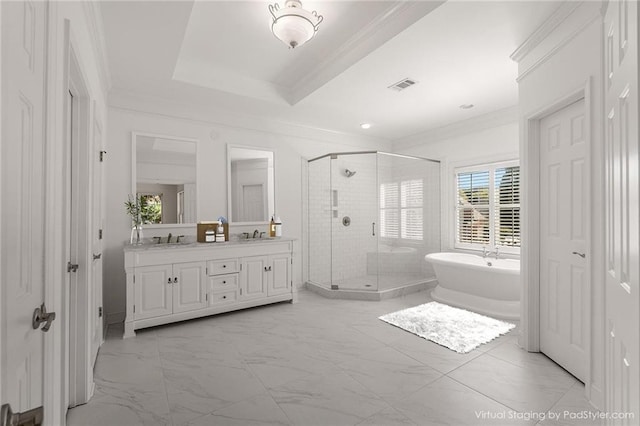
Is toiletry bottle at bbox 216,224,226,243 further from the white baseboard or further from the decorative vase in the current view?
the white baseboard

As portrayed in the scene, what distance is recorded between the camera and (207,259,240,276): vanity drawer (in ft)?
11.4

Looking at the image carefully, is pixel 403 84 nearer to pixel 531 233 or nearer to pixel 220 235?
pixel 531 233

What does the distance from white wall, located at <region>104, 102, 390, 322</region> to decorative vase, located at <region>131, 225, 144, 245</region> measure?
0.10 metres

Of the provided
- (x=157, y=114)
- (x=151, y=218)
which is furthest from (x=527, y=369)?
(x=157, y=114)

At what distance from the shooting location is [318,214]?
4.96 metres

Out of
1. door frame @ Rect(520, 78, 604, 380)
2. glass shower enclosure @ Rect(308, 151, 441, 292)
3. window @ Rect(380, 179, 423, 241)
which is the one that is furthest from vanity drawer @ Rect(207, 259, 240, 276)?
door frame @ Rect(520, 78, 604, 380)

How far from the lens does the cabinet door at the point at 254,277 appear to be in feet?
12.2

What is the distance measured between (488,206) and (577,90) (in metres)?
2.70

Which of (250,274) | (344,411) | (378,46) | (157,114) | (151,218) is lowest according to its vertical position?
(344,411)

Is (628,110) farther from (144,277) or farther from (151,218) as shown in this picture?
(151,218)

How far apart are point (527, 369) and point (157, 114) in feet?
15.0

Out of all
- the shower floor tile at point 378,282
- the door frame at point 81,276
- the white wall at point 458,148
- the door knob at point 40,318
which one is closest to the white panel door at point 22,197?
the door knob at point 40,318

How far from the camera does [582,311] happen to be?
7.23 feet

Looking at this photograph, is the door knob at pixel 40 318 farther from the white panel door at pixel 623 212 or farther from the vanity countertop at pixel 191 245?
the vanity countertop at pixel 191 245
